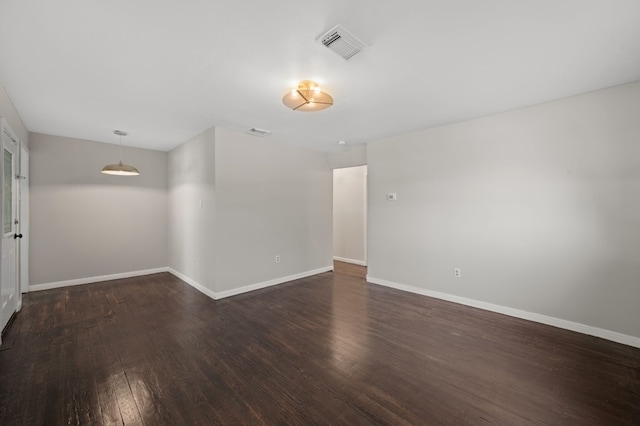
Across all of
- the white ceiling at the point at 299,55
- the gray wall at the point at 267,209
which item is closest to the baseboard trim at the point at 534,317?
the gray wall at the point at 267,209

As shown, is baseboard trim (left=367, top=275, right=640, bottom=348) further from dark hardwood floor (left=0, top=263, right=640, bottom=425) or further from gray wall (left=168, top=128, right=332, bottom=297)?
gray wall (left=168, top=128, right=332, bottom=297)

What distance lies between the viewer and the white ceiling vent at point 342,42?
1.84 metres

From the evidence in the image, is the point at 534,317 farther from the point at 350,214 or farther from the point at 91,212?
the point at 91,212

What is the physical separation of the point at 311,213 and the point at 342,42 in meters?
3.81

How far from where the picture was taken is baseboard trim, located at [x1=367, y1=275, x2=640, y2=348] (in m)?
2.70

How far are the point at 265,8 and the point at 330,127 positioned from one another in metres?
2.50

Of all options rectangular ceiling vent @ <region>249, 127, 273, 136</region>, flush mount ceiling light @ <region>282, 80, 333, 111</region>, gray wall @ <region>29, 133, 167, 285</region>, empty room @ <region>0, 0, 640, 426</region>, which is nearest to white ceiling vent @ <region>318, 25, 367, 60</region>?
empty room @ <region>0, 0, 640, 426</region>

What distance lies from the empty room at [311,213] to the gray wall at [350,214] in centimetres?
153

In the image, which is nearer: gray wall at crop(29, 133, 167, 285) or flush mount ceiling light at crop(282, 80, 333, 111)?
flush mount ceiling light at crop(282, 80, 333, 111)

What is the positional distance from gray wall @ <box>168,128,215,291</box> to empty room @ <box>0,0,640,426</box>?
2.2 inches

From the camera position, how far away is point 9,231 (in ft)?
10.5

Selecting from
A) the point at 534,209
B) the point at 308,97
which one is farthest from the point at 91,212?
the point at 534,209

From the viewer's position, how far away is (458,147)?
383 centimetres

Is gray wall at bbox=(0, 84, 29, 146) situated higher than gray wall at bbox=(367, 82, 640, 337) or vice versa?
gray wall at bbox=(0, 84, 29, 146)
